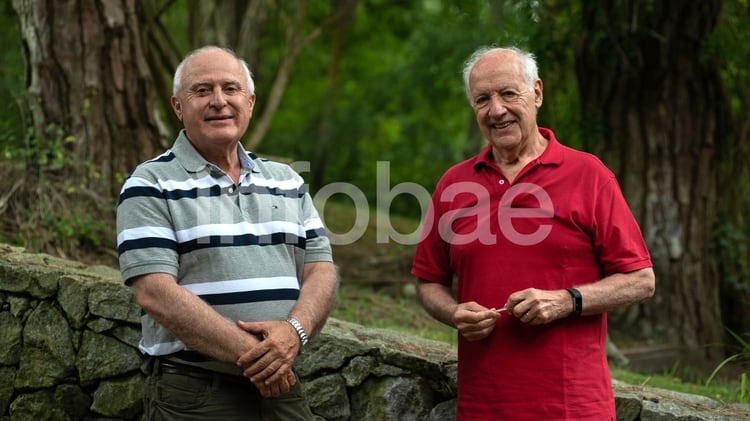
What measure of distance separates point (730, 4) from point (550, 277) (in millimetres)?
5751

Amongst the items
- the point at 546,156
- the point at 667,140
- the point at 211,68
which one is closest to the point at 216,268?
the point at 211,68

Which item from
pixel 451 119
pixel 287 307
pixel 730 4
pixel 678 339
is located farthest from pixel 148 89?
pixel 451 119

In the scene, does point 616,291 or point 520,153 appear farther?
point 520,153

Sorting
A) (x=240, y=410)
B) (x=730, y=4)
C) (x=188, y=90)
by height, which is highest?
(x=730, y=4)

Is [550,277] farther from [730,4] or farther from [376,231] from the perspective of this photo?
[376,231]

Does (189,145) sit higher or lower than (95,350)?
higher

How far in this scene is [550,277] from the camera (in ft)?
9.25

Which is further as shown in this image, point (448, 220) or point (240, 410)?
point (448, 220)

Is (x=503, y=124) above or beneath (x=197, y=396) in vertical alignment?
above

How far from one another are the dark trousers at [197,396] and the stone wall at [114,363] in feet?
3.65

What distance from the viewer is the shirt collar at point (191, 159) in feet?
9.20

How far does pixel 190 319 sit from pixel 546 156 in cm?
129

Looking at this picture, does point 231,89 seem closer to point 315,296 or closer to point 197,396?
point 315,296

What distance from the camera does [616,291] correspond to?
2754 mm
